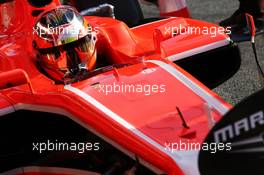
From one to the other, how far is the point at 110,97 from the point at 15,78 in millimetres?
450

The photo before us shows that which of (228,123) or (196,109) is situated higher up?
(228,123)

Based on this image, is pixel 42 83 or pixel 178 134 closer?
pixel 178 134

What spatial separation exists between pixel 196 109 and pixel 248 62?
7.37 ft

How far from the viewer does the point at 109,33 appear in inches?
129

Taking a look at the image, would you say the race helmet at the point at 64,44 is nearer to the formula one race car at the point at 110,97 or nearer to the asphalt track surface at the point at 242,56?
the formula one race car at the point at 110,97

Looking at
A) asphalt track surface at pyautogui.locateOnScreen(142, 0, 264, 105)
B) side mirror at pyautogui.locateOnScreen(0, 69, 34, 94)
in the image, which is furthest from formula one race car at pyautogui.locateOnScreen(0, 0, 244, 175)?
asphalt track surface at pyautogui.locateOnScreen(142, 0, 264, 105)

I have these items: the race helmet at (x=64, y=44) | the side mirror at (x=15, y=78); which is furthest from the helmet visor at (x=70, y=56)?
the side mirror at (x=15, y=78)

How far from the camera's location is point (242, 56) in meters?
4.75

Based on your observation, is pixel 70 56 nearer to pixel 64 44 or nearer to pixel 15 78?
pixel 64 44

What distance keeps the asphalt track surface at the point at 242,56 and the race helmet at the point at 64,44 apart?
40.7 inches

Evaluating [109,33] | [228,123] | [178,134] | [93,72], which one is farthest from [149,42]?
[228,123]

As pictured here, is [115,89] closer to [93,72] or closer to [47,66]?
[93,72]

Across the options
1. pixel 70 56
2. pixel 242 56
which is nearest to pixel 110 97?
pixel 70 56

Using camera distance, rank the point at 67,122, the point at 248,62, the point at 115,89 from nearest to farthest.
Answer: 1. the point at 115,89
2. the point at 67,122
3. the point at 248,62
